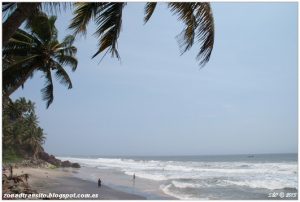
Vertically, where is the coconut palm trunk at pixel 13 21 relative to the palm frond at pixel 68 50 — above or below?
below

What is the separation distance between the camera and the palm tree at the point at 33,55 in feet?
31.7

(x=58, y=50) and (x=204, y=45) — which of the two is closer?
(x=204, y=45)

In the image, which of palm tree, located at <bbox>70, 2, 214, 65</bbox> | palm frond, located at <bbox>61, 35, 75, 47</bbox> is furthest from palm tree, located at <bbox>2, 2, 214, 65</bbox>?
palm frond, located at <bbox>61, 35, 75, 47</bbox>

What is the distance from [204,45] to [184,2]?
752mm

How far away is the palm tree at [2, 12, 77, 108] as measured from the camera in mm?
9656

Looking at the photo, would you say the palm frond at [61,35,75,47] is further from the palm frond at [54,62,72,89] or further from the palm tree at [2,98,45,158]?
the palm tree at [2,98,45,158]

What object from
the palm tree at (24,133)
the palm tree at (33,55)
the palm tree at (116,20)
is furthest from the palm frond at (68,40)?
the palm tree at (24,133)

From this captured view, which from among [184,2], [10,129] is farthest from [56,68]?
[10,129]

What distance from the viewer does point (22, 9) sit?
15.8ft

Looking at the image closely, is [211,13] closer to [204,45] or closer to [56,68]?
[204,45]

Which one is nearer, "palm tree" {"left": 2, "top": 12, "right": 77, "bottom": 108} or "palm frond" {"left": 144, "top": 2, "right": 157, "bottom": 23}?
"palm frond" {"left": 144, "top": 2, "right": 157, "bottom": 23}

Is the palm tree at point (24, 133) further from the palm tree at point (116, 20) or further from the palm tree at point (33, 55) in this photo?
the palm tree at point (116, 20)

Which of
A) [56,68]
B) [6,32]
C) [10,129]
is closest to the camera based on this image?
[6,32]

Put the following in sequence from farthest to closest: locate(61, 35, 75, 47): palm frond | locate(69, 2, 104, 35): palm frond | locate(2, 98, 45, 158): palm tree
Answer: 1. locate(2, 98, 45, 158): palm tree
2. locate(61, 35, 75, 47): palm frond
3. locate(69, 2, 104, 35): palm frond
